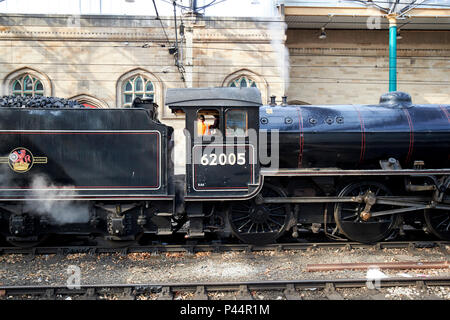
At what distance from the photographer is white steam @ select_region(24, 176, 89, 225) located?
18.9ft

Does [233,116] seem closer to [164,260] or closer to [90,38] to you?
[164,260]

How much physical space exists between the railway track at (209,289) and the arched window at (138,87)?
12.2m

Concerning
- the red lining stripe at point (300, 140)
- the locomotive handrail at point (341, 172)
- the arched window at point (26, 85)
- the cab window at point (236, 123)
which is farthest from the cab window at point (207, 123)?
the arched window at point (26, 85)

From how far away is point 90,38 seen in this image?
1543 cm

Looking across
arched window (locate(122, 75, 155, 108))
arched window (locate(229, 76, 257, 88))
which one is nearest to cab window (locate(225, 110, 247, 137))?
arched window (locate(229, 76, 257, 88))

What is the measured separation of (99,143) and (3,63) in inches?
505

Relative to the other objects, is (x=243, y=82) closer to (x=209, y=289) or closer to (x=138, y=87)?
(x=138, y=87)

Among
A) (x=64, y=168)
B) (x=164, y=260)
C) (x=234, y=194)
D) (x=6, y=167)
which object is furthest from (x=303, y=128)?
(x=6, y=167)

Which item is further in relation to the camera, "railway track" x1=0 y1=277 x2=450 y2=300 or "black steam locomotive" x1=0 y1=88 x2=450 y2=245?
"black steam locomotive" x1=0 y1=88 x2=450 y2=245

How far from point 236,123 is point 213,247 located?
2313 mm

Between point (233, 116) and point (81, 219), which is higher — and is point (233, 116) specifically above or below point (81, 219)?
above

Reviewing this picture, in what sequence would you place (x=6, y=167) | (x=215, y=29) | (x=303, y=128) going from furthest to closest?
1. (x=215, y=29)
2. (x=303, y=128)
3. (x=6, y=167)

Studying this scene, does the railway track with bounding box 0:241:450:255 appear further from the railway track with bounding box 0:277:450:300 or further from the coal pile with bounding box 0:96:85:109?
the coal pile with bounding box 0:96:85:109

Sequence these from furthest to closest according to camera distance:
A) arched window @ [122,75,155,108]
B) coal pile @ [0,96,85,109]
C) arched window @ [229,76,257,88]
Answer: arched window @ [122,75,155,108]
arched window @ [229,76,257,88]
coal pile @ [0,96,85,109]
